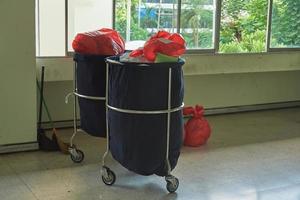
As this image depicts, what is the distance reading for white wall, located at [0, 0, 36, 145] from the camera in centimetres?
397

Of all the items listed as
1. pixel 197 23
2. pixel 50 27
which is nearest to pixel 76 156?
pixel 50 27

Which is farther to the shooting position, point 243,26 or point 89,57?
point 243,26

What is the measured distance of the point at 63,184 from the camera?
3.52 m

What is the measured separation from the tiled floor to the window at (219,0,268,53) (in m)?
1.47

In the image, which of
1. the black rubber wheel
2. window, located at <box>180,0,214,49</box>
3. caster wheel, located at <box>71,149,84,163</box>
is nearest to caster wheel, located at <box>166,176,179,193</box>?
the black rubber wheel

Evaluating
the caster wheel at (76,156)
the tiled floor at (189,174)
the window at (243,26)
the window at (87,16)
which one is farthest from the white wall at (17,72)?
the window at (243,26)

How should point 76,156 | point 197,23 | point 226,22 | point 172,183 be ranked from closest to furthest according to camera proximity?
point 172,183, point 76,156, point 197,23, point 226,22

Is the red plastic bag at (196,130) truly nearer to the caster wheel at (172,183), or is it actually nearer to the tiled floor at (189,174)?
the tiled floor at (189,174)

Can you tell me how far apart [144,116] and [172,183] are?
0.56 m

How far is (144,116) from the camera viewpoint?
3207mm

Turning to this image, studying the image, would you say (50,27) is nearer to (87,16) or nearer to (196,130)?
(87,16)

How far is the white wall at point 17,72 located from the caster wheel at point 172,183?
1.52m

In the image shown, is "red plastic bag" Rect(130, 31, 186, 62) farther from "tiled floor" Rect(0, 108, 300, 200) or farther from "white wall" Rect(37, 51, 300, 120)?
"white wall" Rect(37, 51, 300, 120)

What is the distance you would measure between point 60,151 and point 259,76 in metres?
3.25
